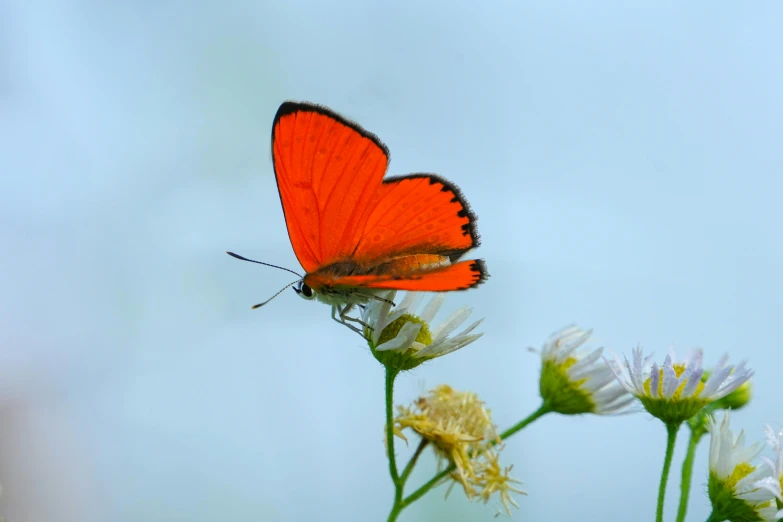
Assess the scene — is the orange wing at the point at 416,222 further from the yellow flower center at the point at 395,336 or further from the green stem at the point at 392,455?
the green stem at the point at 392,455

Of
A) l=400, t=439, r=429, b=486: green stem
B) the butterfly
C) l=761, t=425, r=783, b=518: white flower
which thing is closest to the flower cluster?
l=400, t=439, r=429, b=486: green stem

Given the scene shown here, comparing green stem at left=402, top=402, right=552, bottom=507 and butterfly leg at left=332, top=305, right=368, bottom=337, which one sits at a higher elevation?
butterfly leg at left=332, top=305, right=368, bottom=337

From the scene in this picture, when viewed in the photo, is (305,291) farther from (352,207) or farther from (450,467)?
(450,467)

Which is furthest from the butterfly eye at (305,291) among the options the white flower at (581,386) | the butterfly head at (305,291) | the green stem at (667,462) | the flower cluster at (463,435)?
the green stem at (667,462)

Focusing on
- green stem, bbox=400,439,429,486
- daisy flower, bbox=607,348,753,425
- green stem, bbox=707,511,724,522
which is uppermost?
daisy flower, bbox=607,348,753,425

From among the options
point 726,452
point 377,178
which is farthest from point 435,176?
point 726,452

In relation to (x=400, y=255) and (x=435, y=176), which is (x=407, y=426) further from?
(x=435, y=176)

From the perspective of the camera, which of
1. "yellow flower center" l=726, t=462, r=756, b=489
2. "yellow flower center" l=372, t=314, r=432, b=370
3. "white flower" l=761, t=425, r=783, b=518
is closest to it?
"white flower" l=761, t=425, r=783, b=518

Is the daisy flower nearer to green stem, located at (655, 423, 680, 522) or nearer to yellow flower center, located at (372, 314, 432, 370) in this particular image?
green stem, located at (655, 423, 680, 522)

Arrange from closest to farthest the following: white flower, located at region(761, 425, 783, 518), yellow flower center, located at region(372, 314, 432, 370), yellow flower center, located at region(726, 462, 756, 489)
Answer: white flower, located at region(761, 425, 783, 518) < yellow flower center, located at region(726, 462, 756, 489) < yellow flower center, located at region(372, 314, 432, 370)
